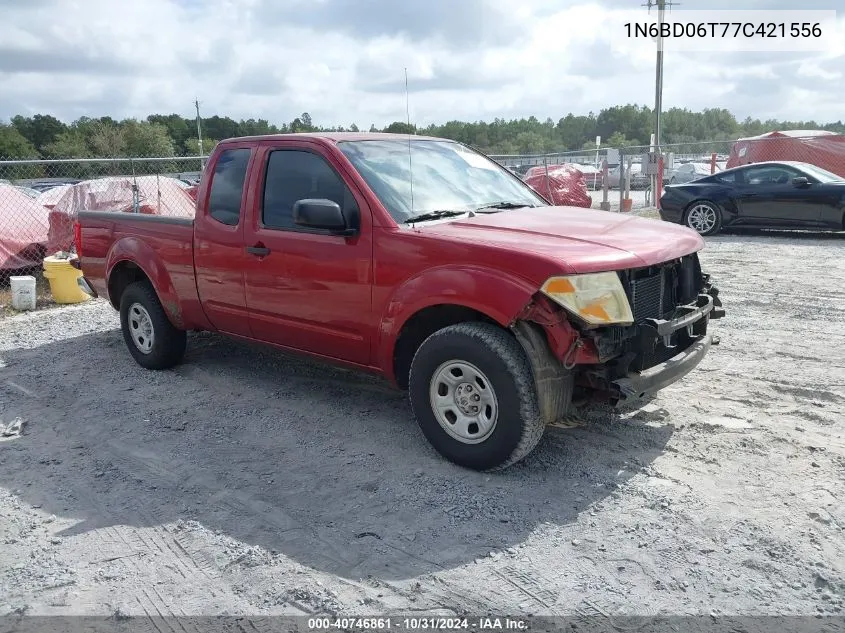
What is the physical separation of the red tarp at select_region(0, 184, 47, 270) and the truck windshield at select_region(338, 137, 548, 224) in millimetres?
8136

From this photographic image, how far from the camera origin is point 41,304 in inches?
379

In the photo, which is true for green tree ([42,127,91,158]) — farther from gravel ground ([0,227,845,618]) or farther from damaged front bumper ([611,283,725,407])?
damaged front bumper ([611,283,725,407])

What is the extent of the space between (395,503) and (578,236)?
1.79 metres

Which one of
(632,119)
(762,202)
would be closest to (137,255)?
(762,202)

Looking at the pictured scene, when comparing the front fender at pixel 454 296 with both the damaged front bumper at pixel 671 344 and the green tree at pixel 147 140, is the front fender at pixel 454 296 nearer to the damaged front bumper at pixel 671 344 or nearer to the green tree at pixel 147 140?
the damaged front bumper at pixel 671 344

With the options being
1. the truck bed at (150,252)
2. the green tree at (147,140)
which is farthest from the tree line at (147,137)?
the truck bed at (150,252)

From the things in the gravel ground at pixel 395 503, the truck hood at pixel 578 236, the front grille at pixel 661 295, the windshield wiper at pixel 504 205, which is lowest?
the gravel ground at pixel 395 503

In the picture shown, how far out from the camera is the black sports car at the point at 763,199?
12555 mm

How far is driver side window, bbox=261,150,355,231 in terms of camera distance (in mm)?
4711

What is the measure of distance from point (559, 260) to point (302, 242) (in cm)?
186

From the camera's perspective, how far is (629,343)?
3844 millimetres

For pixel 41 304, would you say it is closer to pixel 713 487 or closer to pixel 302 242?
pixel 302 242

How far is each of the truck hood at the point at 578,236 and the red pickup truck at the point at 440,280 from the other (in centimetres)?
2

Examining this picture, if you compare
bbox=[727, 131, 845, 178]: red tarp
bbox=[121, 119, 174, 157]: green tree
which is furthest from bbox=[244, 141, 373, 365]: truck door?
bbox=[121, 119, 174, 157]: green tree
